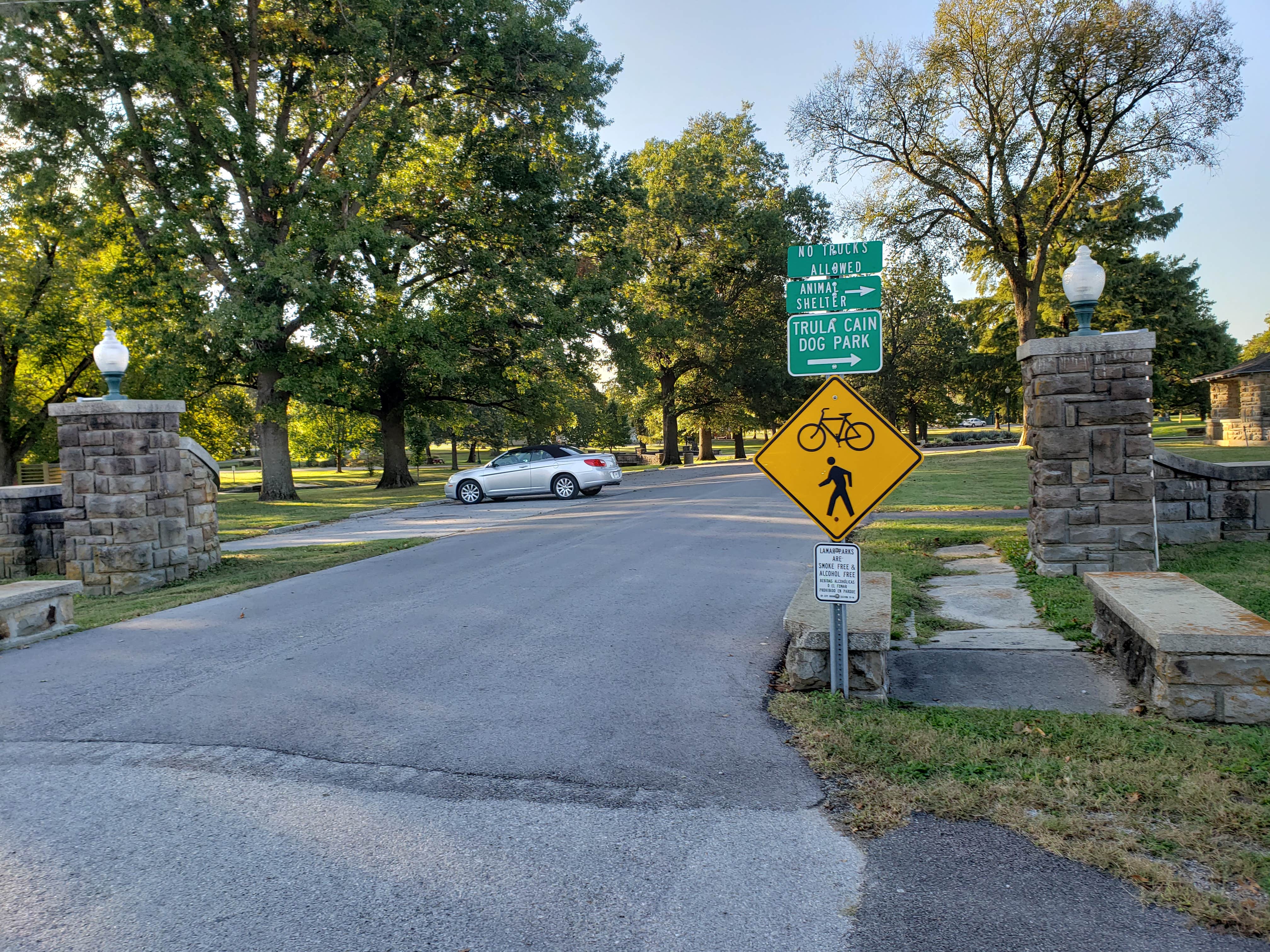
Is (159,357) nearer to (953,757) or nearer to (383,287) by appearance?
(383,287)

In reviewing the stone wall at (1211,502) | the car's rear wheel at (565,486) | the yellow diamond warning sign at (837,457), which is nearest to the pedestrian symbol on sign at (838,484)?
the yellow diamond warning sign at (837,457)

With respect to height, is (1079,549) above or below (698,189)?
below

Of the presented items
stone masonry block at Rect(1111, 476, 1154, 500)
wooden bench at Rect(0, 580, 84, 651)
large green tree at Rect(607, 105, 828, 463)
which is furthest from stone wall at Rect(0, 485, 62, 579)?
large green tree at Rect(607, 105, 828, 463)

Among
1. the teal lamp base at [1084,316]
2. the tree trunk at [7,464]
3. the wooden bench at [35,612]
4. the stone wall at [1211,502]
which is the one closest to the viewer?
the wooden bench at [35,612]

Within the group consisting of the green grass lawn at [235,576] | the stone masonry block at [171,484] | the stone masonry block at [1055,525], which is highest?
the stone masonry block at [171,484]

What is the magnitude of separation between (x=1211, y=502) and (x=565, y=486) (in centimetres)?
1536

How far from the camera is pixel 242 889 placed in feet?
9.96

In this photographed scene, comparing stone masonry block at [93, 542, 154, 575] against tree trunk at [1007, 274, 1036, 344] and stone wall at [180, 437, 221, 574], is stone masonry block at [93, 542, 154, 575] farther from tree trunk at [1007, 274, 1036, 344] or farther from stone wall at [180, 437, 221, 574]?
tree trunk at [1007, 274, 1036, 344]

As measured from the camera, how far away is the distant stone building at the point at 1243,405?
101ft

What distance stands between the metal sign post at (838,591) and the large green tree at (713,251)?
31.9m

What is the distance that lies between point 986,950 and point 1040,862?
0.65 metres

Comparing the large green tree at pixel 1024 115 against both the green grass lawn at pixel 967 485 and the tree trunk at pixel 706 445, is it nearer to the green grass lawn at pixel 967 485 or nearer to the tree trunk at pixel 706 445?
the green grass lawn at pixel 967 485

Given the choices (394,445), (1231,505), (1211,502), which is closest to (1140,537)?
(1211,502)

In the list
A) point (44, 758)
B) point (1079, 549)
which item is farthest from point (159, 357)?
point (1079, 549)
